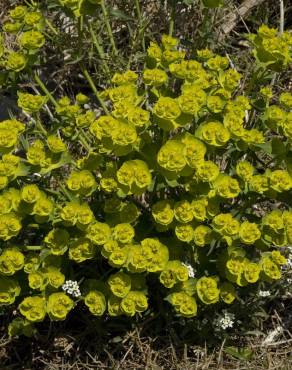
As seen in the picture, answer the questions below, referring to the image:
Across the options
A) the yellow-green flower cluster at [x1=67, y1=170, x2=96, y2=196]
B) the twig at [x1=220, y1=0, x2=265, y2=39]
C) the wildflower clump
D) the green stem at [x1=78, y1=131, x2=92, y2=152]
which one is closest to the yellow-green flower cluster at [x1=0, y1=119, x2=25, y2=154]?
the wildflower clump

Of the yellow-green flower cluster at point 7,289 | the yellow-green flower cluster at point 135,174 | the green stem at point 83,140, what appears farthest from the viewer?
the green stem at point 83,140

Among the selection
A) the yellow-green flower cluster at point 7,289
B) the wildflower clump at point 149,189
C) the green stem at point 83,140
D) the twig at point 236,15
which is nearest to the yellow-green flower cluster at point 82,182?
the wildflower clump at point 149,189

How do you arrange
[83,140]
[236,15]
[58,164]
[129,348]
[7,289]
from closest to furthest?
1. [58,164]
2. [7,289]
3. [83,140]
4. [129,348]
5. [236,15]

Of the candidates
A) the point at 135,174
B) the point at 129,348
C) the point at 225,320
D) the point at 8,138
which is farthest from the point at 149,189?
the point at 129,348

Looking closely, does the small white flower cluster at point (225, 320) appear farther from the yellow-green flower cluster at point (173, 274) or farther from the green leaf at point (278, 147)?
the green leaf at point (278, 147)

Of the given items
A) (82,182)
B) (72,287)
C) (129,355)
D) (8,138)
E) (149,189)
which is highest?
(8,138)

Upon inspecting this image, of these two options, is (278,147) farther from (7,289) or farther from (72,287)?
(7,289)

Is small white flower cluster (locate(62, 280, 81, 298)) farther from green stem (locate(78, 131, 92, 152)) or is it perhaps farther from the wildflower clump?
green stem (locate(78, 131, 92, 152))
